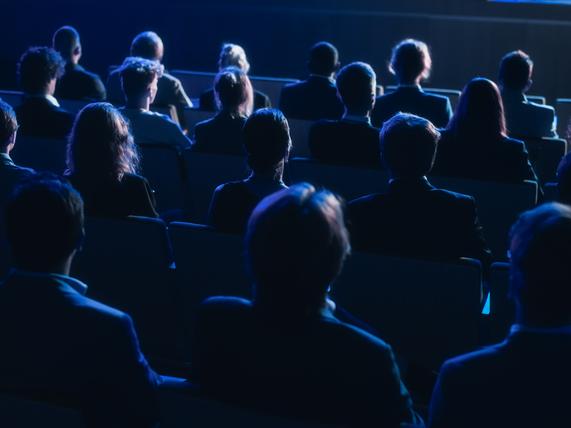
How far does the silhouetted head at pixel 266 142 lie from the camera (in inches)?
138

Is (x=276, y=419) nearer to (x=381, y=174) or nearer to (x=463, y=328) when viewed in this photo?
(x=463, y=328)

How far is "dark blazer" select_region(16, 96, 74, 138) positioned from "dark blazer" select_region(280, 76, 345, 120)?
2.06m

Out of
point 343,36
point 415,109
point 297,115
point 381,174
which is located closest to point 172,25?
point 343,36

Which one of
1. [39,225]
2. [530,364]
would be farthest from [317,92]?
[530,364]

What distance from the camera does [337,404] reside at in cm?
186

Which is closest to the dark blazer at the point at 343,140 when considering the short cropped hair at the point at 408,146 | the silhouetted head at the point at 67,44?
the short cropped hair at the point at 408,146

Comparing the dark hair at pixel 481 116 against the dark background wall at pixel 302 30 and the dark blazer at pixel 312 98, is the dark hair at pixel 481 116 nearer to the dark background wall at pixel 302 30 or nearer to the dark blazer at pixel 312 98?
the dark blazer at pixel 312 98

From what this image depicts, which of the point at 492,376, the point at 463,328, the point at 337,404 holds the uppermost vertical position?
the point at 492,376

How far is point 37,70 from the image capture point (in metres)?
5.07

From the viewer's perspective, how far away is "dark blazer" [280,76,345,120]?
648 cm

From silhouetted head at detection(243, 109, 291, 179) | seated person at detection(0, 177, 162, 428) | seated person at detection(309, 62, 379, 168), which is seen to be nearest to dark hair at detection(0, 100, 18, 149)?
silhouetted head at detection(243, 109, 291, 179)

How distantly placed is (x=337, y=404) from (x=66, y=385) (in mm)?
689

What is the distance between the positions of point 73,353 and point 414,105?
4256mm

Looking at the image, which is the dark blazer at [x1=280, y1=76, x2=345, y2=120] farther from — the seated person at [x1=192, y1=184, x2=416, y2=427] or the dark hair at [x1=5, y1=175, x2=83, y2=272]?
the seated person at [x1=192, y1=184, x2=416, y2=427]
